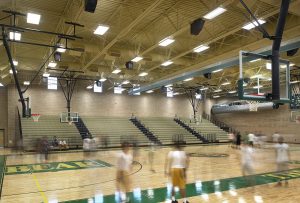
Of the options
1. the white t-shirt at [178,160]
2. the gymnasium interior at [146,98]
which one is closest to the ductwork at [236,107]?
the gymnasium interior at [146,98]

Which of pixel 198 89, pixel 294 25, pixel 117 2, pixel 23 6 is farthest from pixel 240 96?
pixel 198 89

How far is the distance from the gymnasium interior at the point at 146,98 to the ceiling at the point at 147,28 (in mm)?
76

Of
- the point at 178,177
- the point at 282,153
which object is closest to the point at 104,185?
the point at 178,177

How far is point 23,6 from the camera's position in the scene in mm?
12727

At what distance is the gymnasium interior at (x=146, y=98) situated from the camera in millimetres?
8422

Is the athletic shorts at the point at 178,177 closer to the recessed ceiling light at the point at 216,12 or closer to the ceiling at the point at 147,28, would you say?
the ceiling at the point at 147,28

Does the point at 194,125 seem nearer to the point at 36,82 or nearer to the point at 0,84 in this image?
the point at 36,82

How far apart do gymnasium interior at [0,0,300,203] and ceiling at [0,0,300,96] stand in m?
0.08

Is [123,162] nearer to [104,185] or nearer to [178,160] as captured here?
[178,160]

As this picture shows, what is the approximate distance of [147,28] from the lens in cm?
1549

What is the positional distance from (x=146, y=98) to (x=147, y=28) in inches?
753

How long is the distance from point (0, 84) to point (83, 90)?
830 cm

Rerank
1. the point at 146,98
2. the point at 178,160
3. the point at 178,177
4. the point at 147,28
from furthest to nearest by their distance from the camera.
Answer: the point at 146,98 < the point at 147,28 < the point at 178,160 < the point at 178,177

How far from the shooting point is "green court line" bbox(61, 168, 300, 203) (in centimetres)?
760
